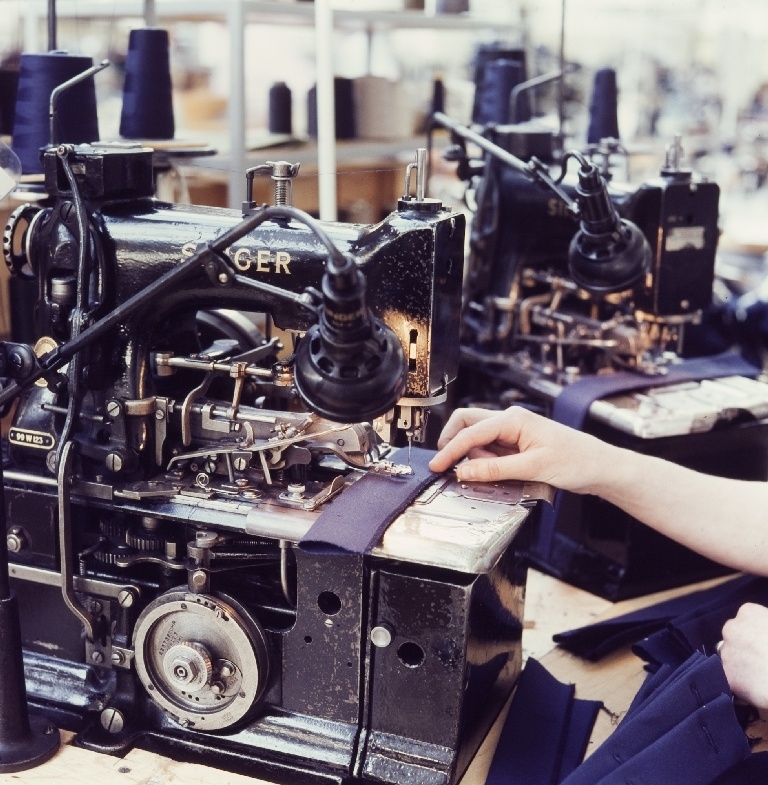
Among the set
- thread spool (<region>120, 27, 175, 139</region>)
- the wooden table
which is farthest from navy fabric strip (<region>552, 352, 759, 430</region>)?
thread spool (<region>120, 27, 175, 139</region>)

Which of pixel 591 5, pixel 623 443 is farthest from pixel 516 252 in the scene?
pixel 591 5

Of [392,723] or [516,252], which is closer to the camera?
[392,723]

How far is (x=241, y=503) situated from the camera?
1.48 m

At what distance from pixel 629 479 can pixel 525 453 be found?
20 cm

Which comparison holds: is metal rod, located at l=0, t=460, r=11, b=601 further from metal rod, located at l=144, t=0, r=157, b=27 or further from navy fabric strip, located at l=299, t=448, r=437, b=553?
metal rod, located at l=144, t=0, r=157, b=27

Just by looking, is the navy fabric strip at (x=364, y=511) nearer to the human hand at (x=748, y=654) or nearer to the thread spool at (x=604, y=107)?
the human hand at (x=748, y=654)

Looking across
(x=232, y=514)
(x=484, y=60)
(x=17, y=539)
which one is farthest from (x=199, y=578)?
(x=484, y=60)

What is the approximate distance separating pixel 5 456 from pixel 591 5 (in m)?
2.07

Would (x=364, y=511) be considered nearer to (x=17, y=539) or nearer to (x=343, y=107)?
(x=17, y=539)

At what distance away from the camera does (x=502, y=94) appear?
9.95ft

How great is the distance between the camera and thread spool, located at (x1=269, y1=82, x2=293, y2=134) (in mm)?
3297

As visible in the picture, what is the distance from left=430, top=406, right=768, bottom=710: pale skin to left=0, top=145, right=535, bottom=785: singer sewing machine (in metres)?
0.06

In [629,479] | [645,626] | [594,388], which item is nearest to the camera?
[629,479]

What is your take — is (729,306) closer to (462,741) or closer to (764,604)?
(764,604)
